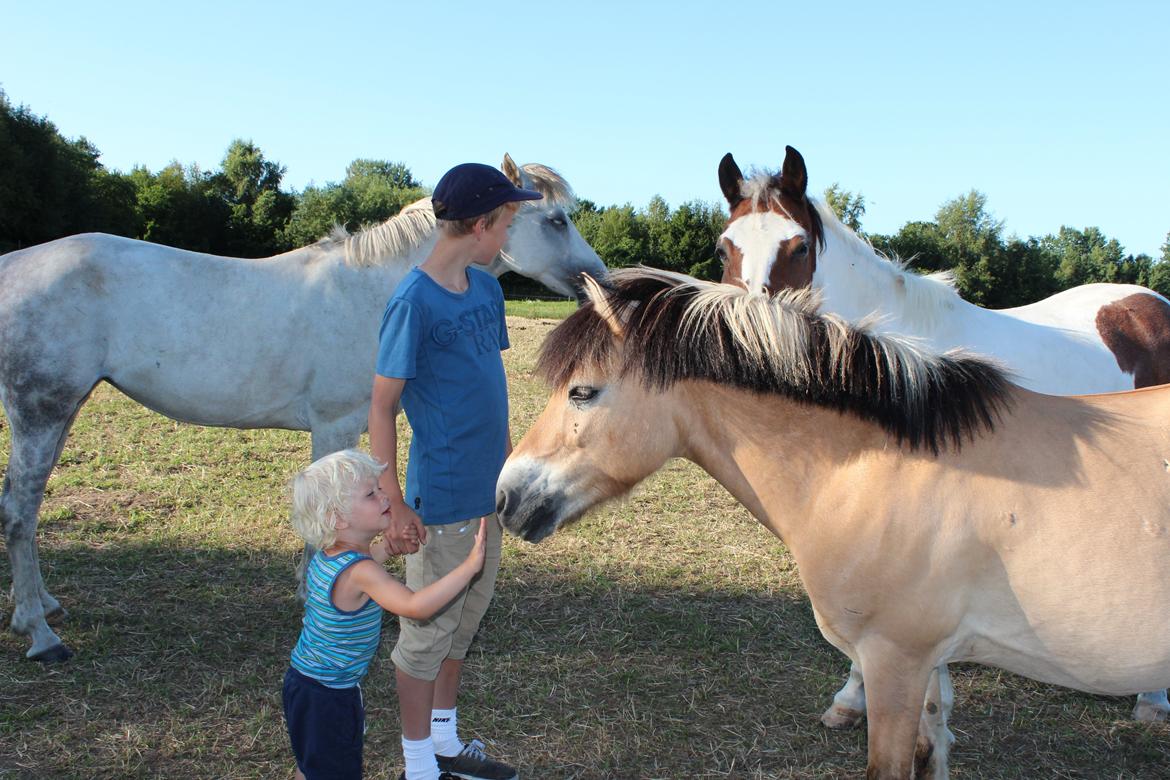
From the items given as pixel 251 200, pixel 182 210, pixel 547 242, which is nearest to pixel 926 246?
pixel 251 200

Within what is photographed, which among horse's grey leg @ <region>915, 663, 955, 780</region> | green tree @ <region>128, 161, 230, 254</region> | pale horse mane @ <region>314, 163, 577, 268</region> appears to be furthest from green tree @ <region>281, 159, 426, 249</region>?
horse's grey leg @ <region>915, 663, 955, 780</region>

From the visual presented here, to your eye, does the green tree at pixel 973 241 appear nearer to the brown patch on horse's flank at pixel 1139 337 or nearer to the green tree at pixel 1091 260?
the green tree at pixel 1091 260

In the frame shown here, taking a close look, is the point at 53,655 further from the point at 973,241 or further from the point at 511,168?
the point at 973,241

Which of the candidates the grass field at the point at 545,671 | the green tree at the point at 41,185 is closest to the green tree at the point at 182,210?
the green tree at the point at 41,185

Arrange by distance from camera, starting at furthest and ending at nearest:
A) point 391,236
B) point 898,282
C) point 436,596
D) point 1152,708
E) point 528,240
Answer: point 528,240, point 391,236, point 898,282, point 1152,708, point 436,596

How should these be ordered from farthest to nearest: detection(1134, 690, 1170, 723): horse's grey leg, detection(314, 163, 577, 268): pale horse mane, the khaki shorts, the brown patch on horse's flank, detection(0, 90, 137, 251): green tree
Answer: detection(0, 90, 137, 251): green tree, detection(314, 163, 577, 268): pale horse mane, the brown patch on horse's flank, detection(1134, 690, 1170, 723): horse's grey leg, the khaki shorts

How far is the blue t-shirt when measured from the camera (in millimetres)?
2305

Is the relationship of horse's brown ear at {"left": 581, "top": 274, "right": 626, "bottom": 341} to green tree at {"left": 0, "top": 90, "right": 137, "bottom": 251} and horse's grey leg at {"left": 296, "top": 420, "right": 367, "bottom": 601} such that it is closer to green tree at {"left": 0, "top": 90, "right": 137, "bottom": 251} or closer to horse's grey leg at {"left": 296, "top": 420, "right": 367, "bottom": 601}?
horse's grey leg at {"left": 296, "top": 420, "right": 367, "bottom": 601}

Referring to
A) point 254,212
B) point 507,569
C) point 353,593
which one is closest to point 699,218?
point 254,212

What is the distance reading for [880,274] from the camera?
362 centimetres

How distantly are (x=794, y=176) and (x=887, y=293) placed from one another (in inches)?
28.3

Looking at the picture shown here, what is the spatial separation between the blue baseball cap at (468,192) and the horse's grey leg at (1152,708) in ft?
11.3

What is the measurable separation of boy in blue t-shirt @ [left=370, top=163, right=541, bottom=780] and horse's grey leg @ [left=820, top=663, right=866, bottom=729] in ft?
5.46

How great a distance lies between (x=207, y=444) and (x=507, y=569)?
403 cm
